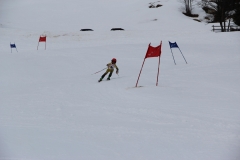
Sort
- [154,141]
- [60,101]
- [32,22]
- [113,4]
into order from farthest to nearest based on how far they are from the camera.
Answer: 1. [113,4]
2. [32,22]
3. [60,101]
4. [154,141]

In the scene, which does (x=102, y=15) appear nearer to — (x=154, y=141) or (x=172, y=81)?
(x=172, y=81)

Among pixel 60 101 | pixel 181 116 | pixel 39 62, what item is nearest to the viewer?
pixel 181 116

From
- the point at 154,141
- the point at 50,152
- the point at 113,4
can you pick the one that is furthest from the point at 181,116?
the point at 113,4

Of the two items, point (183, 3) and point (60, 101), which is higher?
point (183, 3)

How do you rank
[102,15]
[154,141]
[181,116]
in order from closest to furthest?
[154,141], [181,116], [102,15]

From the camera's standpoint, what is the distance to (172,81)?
14.1 metres

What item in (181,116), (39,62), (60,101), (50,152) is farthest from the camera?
(39,62)

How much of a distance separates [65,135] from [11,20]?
57.5 metres

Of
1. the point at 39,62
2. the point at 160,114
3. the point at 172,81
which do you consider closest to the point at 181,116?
the point at 160,114

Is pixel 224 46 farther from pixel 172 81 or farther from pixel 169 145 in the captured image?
pixel 169 145

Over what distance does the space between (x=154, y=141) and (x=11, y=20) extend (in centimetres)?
5859

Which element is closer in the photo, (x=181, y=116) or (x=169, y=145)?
(x=169, y=145)

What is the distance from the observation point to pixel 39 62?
22469 millimetres

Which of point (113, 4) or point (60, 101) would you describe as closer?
point (60, 101)
